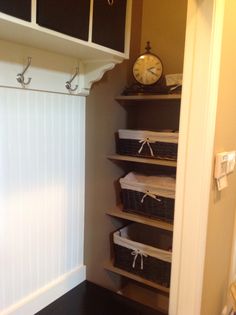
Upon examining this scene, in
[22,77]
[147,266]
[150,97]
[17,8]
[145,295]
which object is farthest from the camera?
[145,295]

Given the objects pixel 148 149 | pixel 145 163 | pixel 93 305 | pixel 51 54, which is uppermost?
pixel 51 54

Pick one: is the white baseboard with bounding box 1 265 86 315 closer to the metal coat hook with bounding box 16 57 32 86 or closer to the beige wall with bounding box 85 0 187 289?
the beige wall with bounding box 85 0 187 289

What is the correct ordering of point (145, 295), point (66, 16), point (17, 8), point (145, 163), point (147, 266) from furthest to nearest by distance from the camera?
1. point (145, 295)
2. point (145, 163)
3. point (147, 266)
4. point (66, 16)
5. point (17, 8)

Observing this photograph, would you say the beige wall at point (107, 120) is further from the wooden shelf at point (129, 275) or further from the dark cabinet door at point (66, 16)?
the dark cabinet door at point (66, 16)

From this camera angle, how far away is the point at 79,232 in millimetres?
1684

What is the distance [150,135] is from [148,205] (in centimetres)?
41

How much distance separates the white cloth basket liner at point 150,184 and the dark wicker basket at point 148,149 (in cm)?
16

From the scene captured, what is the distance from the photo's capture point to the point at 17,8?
92cm

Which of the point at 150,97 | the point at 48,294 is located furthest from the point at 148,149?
the point at 48,294

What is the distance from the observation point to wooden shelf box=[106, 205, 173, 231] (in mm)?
1639

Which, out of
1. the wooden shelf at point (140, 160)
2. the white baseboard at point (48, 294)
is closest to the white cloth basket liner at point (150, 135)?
the wooden shelf at point (140, 160)

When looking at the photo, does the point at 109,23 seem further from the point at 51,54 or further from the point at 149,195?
the point at 149,195

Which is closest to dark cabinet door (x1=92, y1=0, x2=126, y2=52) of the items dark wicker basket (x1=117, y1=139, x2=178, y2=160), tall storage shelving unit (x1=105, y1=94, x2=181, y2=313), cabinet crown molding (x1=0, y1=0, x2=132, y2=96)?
cabinet crown molding (x1=0, y1=0, x2=132, y2=96)

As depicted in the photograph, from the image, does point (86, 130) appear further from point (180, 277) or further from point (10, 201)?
point (180, 277)
